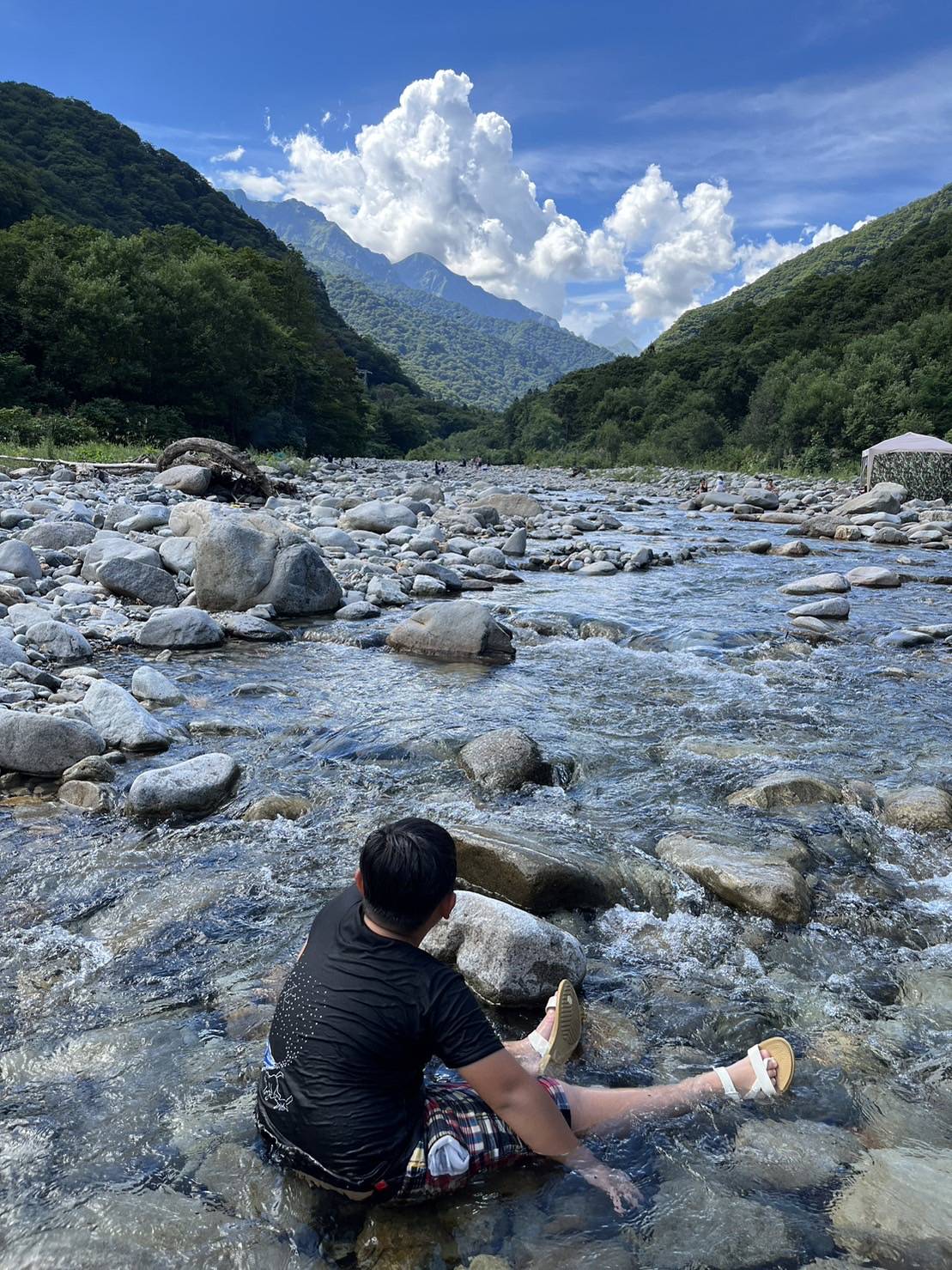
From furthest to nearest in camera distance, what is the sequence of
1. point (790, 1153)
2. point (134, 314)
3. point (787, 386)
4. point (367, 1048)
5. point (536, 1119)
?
point (787, 386) < point (134, 314) < point (790, 1153) < point (536, 1119) < point (367, 1048)

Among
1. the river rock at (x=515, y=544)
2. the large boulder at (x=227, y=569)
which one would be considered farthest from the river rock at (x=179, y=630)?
the river rock at (x=515, y=544)

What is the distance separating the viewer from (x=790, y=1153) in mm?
2703

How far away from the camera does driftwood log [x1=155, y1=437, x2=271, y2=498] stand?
19594 millimetres

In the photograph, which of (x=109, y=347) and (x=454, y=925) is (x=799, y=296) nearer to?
(x=109, y=347)

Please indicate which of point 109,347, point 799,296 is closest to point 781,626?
point 109,347

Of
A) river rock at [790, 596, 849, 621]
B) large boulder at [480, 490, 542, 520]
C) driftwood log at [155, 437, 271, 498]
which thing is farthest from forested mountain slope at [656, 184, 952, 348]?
river rock at [790, 596, 849, 621]

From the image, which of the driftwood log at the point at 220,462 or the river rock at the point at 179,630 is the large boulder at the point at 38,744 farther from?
the driftwood log at the point at 220,462

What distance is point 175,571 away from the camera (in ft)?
36.1

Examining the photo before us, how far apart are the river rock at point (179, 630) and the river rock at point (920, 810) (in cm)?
649

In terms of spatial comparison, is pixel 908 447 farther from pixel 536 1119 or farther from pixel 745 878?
pixel 536 1119

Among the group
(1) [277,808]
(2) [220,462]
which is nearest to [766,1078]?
(1) [277,808]

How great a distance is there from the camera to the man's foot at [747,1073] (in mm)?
2906

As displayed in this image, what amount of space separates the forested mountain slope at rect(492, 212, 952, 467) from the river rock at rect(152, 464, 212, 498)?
113ft

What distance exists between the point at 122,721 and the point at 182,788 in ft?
3.80
